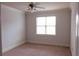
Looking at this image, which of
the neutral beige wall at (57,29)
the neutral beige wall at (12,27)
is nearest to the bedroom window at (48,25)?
the neutral beige wall at (57,29)

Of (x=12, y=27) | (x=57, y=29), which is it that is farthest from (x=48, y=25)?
(x=12, y=27)

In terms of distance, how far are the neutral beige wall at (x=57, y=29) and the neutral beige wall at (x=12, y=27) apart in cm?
42

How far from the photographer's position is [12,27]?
164 inches

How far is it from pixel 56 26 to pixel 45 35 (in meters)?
0.71

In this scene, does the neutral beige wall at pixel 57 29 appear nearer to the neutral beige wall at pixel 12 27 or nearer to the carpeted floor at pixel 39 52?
the neutral beige wall at pixel 12 27

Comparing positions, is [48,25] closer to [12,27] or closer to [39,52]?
[39,52]

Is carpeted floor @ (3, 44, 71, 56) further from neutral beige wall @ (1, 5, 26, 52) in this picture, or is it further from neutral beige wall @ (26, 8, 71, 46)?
neutral beige wall @ (26, 8, 71, 46)

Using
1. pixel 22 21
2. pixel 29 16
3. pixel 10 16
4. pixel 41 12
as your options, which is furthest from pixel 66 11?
pixel 10 16

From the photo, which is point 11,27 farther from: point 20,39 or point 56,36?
point 56,36

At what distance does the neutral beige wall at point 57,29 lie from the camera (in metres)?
4.44

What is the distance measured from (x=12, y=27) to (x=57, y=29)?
2.16 meters

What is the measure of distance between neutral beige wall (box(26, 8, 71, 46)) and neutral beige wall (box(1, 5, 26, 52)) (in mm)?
421

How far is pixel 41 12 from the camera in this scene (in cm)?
479

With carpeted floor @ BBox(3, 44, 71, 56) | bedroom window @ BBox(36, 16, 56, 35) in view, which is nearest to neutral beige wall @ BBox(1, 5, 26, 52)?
carpeted floor @ BBox(3, 44, 71, 56)
